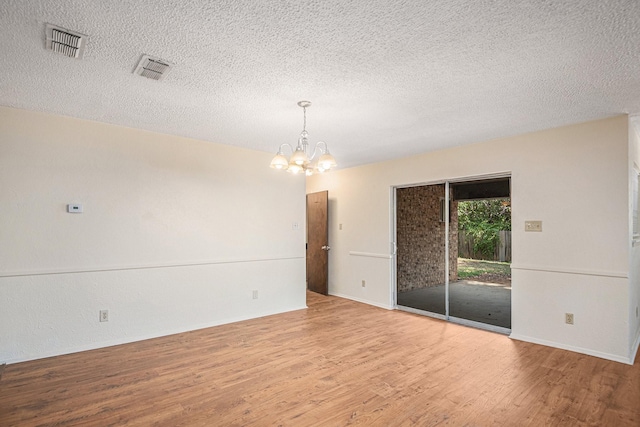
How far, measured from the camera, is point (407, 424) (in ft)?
7.25

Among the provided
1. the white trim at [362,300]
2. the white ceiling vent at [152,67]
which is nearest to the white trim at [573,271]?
the white trim at [362,300]

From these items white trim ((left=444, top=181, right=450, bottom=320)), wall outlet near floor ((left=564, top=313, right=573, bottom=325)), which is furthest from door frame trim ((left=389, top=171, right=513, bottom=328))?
wall outlet near floor ((left=564, top=313, right=573, bottom=325))

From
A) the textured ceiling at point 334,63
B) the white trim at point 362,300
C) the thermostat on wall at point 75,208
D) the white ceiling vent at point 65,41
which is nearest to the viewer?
the textured ceiling at point 334,63

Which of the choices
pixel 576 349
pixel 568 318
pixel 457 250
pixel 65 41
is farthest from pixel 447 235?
pixel 65 41

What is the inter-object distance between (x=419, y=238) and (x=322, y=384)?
3.89m

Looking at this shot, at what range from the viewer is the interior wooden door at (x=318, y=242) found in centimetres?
643

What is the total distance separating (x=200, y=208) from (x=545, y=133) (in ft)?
14.4

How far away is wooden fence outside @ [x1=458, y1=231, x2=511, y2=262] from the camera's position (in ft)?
14.0

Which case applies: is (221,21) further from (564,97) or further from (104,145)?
(564,97)

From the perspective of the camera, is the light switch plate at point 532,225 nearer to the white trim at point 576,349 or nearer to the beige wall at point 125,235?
the white trim at point 576,349

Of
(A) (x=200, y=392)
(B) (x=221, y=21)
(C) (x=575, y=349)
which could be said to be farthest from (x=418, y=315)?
(B) (x=221, y=21)

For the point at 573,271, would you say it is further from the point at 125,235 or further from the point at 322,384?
the point at 125,235

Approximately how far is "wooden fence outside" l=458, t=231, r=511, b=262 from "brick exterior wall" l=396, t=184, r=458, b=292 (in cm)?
63

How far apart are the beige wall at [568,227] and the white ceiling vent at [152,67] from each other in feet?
12.5
